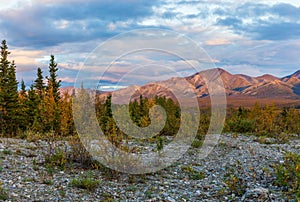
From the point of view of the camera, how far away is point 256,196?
405 inches

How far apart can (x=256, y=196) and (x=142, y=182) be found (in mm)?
4459

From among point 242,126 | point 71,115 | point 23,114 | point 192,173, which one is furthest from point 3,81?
point 192,173

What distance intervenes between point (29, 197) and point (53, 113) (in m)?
31.3

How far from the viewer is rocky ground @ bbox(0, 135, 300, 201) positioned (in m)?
10.5

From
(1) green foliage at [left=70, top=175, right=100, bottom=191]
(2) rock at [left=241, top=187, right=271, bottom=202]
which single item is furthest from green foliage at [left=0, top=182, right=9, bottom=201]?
(2) rock at [left=241, top=187, right=271, bottom=202]

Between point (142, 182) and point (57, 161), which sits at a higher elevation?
point (57, 161)

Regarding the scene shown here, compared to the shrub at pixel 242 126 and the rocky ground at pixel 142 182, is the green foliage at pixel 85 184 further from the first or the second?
the shrub at pixel 242 126

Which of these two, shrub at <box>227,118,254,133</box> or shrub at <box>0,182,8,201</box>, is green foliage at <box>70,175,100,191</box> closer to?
shrub at <box>0,182,8,201</box>

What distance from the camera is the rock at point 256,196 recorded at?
33.3 ft

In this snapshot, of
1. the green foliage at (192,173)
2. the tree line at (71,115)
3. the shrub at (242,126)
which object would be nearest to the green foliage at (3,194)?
the green foliage at (192,173)

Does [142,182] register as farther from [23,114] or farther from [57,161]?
[23,114]

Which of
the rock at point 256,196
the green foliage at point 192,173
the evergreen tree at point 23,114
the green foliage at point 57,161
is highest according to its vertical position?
the evergreen tree at point 23,114

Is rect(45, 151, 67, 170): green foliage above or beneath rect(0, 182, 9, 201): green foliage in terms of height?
above

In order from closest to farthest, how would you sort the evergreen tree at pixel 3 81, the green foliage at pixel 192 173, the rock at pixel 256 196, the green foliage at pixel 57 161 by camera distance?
the rock at pixel 256 196 < the green foliage at pixel 57 161 < the green foliage at pixel 192 173 < the evergreen tree at pixel 3 81
